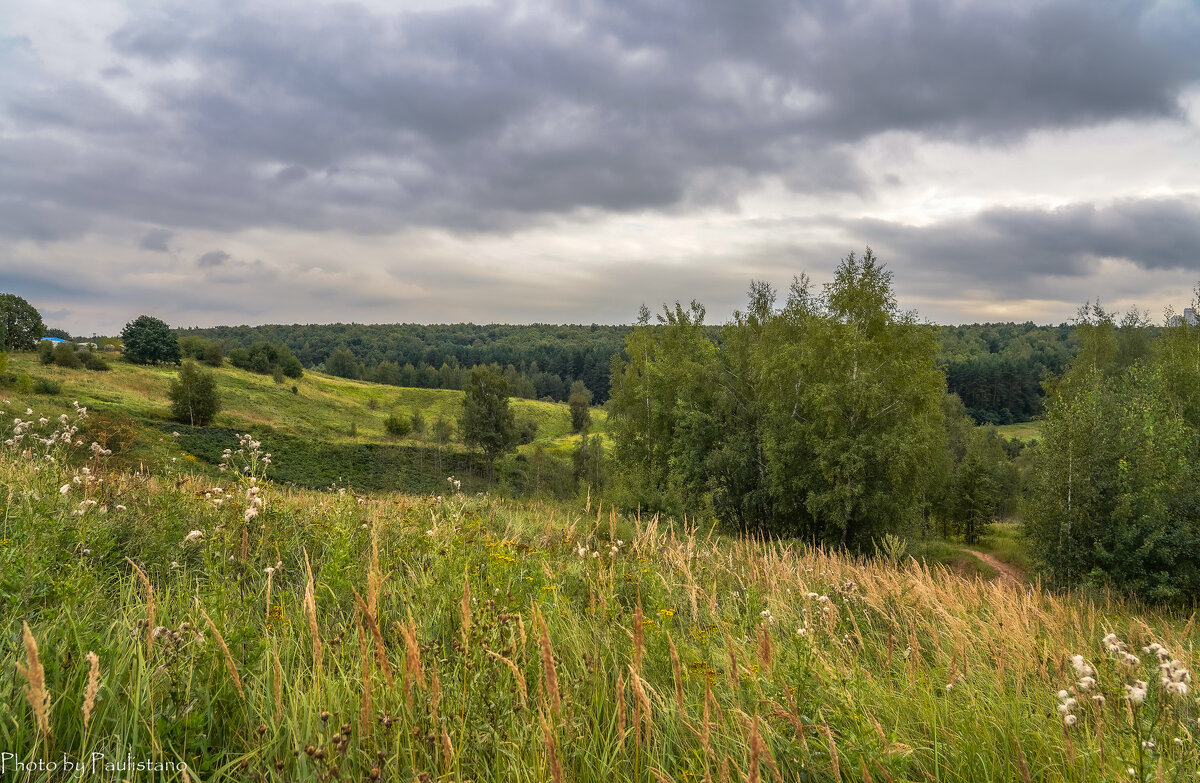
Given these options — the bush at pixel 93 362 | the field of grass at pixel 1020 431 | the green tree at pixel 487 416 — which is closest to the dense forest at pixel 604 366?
the green tree at pixel 487 416

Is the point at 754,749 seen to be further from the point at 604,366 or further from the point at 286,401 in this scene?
the point at 604,366

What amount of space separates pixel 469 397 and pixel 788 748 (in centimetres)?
6274

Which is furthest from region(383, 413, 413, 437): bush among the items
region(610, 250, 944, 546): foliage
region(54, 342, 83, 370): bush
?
region(610, 250, 944, 546): foliage

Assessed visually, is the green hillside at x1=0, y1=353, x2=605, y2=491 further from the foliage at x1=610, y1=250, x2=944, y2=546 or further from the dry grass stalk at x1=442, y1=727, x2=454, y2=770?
the dry grass stalk at x1=442, y1=727, x2=454, y2=770

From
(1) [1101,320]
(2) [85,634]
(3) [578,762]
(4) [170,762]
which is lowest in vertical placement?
(3) [578,762]

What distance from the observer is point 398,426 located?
255 feet

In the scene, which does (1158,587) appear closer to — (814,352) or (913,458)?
(913,458)

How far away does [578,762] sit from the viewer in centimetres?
256

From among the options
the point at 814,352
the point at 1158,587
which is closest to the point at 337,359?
the point at 814,352

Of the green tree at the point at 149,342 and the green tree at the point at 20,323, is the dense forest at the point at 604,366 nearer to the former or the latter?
the green tree at the point at 149,342

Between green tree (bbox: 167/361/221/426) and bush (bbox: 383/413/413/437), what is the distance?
20.9 metres

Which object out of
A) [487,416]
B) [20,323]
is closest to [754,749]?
[487,416]

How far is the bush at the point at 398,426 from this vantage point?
7769 centimetres

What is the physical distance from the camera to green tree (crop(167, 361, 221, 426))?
192ft
